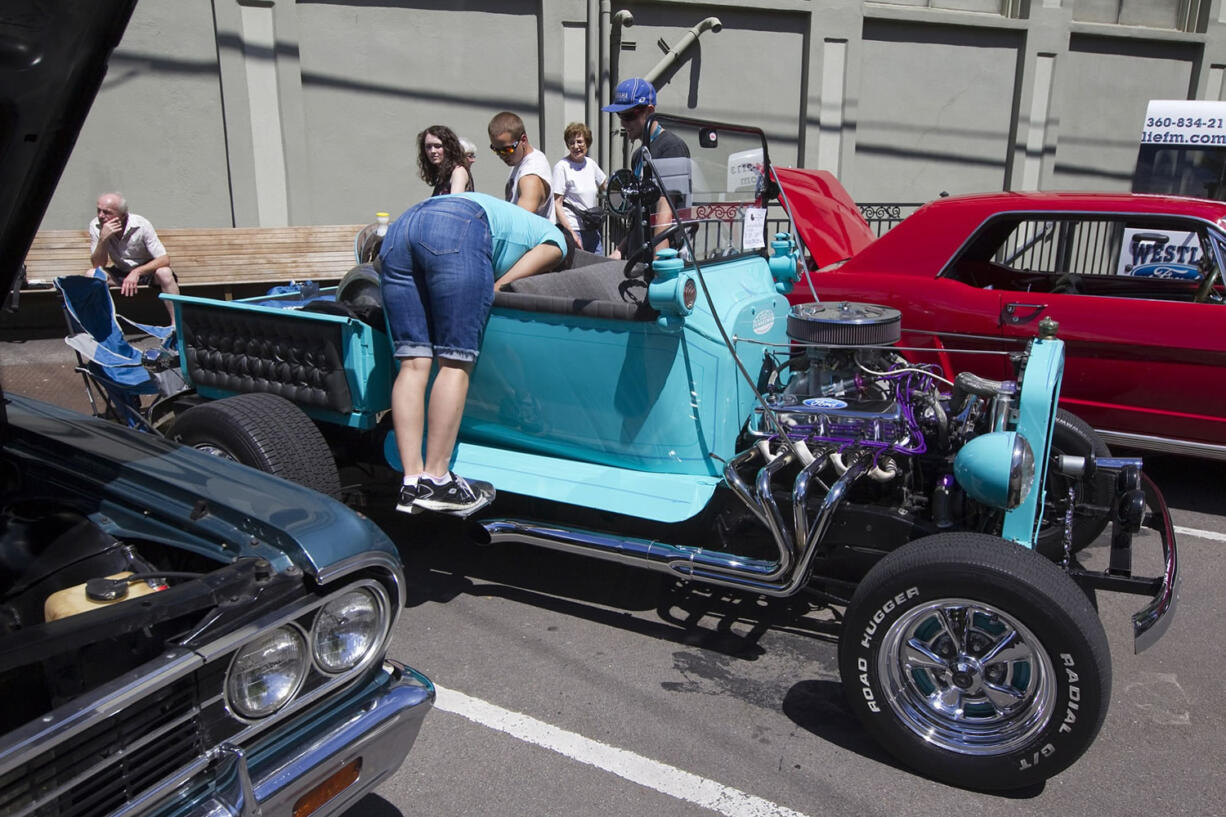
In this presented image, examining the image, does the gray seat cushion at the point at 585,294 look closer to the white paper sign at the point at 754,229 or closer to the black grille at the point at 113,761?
the white paper sign at the point at 754,229

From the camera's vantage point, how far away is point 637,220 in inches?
138

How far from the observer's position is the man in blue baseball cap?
139 inches

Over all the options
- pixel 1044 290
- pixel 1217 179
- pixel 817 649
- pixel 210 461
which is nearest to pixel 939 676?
pixel 817 649

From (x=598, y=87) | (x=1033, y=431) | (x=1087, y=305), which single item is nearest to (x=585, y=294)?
(x=1033, y=431)

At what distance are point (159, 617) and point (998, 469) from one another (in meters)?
2.20

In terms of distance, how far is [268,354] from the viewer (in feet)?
13.4

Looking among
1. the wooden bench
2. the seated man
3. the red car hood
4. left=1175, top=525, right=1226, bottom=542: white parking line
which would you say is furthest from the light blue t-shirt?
the wooden bench

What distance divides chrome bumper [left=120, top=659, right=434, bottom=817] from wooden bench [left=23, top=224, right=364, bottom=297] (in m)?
7.13

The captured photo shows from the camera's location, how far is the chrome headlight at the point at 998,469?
2.69m

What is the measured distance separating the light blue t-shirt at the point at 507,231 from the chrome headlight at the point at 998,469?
1948 mm

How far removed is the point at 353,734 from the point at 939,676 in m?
1.73

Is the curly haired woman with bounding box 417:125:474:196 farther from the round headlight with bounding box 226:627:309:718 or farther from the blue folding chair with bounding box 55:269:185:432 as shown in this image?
the round headlight with bounding box 226:627:309:718

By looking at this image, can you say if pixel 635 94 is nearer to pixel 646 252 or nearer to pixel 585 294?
pixel 585 294

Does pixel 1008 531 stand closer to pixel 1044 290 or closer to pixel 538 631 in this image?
pixel 538 631
